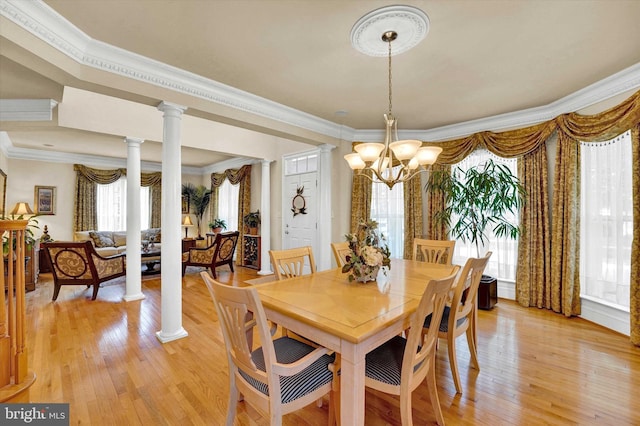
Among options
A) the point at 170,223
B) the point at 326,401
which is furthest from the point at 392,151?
the point at 170,223

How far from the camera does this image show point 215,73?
2826 millimetres

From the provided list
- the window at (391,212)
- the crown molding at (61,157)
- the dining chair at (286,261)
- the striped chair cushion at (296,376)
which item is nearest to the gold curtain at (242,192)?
the crown molding at (61,157)

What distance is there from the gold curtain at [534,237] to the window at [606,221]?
13.6 inches

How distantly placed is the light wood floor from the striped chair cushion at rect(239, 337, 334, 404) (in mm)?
510

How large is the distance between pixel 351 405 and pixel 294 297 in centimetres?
69

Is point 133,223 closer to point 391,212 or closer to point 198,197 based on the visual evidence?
point 391,212

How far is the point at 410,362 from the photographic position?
147cm

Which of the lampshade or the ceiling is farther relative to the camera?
the lampshade

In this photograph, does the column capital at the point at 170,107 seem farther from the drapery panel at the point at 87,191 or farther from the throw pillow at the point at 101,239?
the drapery panel at the point at 87,191

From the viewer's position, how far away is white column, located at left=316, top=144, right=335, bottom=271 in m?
4.69

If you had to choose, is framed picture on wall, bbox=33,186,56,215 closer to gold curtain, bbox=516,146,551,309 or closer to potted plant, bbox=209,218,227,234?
potted plant, bbox=209,218,227,234

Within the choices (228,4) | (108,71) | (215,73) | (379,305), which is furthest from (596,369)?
(108,71)

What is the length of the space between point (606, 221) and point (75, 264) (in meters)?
6.78

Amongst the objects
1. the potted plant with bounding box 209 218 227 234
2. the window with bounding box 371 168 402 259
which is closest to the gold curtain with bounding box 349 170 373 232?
the window with bounding box 371 168 402 259
